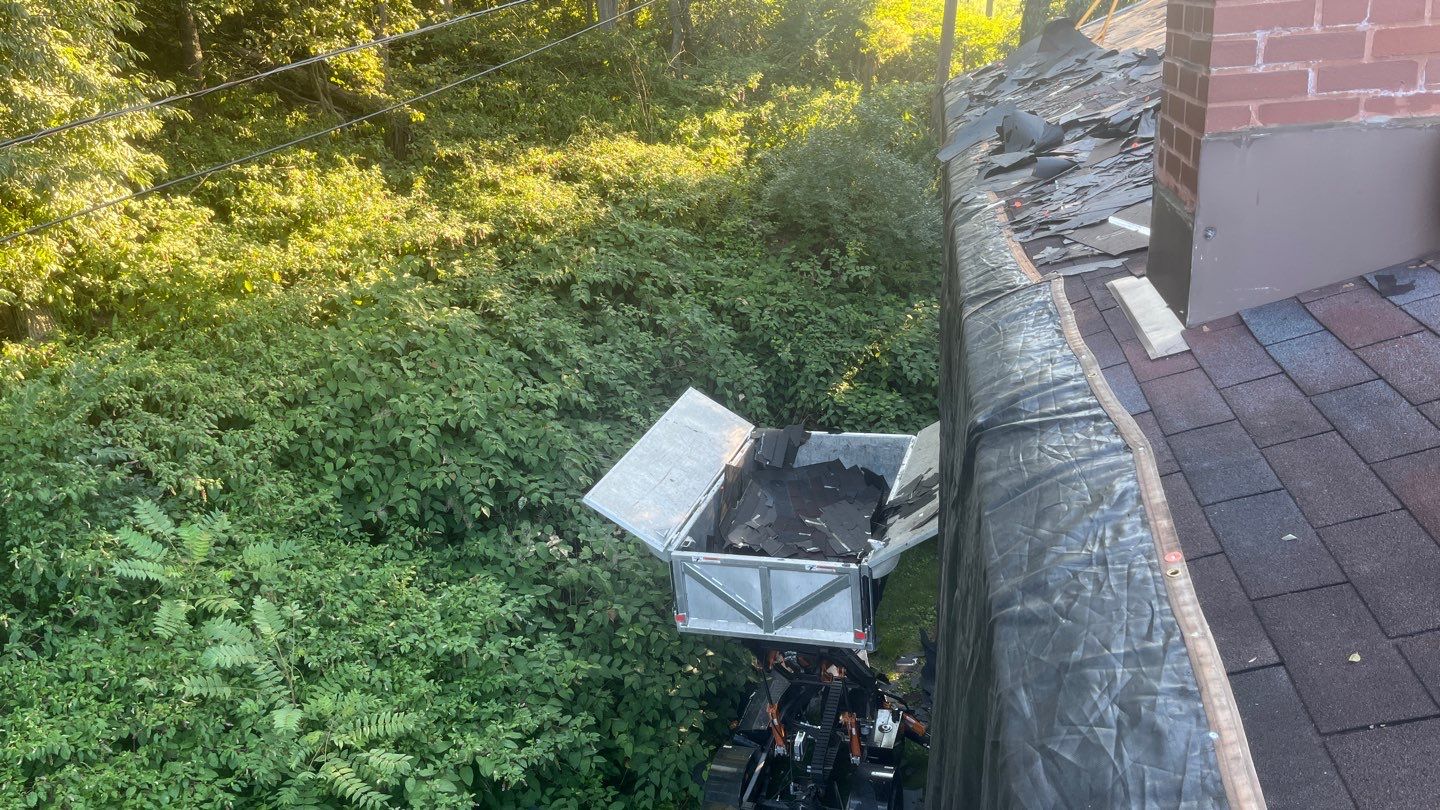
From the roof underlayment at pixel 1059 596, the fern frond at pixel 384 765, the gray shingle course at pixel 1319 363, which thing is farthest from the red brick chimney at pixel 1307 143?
the fern frond at pixel 384 765

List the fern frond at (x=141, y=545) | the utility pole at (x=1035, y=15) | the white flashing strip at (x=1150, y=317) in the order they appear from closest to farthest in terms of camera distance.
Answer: the white flashing strip at (x=1150, y=317)
the fern frond at (x=141, y=545)
the utility pole at (x=1035, y=15)

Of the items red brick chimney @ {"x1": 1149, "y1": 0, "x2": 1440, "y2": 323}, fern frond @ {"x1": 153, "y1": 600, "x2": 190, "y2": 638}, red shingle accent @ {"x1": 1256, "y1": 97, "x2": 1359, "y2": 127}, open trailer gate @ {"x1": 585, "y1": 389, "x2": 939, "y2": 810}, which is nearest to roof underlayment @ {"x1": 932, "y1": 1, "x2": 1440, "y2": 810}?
red brick chimney @ {"x1": 1149, "y1": 0, "x2": 1440, "y2": 323}

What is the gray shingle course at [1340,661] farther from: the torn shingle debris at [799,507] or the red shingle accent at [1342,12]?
the torn shingle debris at [799,507]

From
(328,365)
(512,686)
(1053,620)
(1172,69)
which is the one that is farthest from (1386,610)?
(328,365)

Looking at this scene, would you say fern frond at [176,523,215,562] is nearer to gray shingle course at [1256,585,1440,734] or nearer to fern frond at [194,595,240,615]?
fern frond at [194,595,240,615]

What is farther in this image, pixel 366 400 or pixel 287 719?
pixel 366 400

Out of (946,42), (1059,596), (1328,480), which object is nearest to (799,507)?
(1328,480)

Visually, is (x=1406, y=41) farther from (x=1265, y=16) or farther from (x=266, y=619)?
(x=266, y=619)
